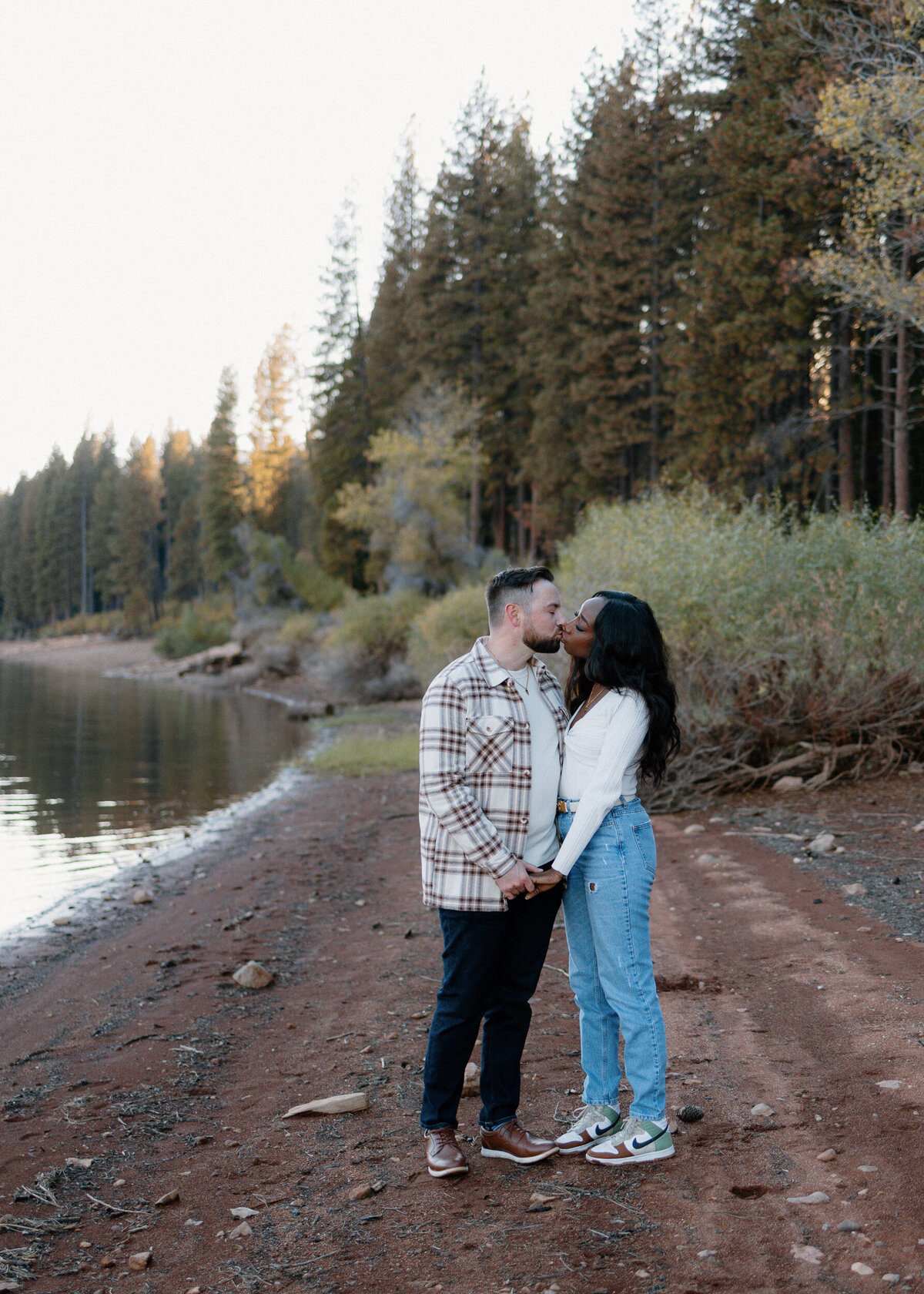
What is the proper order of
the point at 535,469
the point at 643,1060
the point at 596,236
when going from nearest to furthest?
the point at 643,1060, the point at 596,236, the point at 535,469

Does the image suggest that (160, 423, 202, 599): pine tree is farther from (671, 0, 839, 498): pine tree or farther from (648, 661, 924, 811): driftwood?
(648, 661, 924, 811): driftwood

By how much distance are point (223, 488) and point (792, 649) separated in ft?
186

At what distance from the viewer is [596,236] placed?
1230 inches

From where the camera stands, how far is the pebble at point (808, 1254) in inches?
120

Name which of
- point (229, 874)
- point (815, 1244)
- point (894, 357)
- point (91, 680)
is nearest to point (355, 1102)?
point (815, 1244)

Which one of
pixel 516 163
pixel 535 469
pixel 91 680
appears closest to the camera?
pixel 535 469

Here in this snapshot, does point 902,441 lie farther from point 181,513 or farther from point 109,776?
point 181,513

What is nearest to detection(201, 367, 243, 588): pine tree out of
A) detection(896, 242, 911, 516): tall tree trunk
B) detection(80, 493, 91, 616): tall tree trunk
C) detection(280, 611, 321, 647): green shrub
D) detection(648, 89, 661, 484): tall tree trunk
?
detection(280, 611, 321, 647): green shrub

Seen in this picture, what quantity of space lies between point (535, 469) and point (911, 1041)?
99.7ft

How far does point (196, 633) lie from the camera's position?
62.2m

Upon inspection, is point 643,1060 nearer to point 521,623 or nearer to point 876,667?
point 521,623

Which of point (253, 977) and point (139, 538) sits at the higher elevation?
point (139, 538)

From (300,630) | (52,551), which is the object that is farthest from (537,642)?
(52,551)

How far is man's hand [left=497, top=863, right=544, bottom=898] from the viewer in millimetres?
3613
